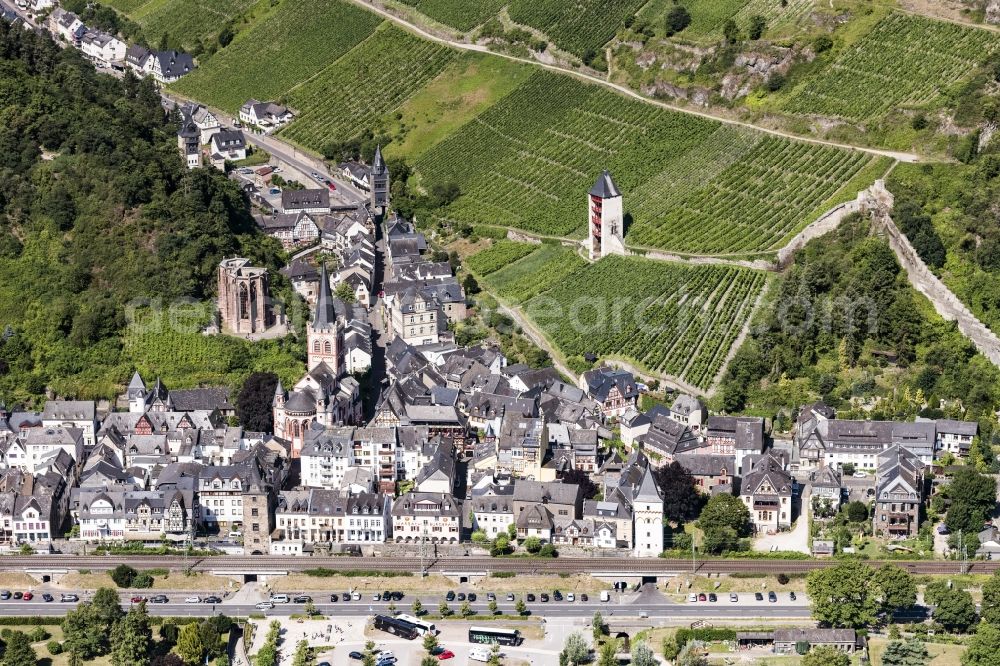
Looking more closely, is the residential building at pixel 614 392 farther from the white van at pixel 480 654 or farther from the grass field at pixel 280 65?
the grass field at pixel 280 65

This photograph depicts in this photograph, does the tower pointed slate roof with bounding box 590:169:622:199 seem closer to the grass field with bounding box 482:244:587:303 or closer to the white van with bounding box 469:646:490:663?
the grass field with bounding box 482:244:587:303

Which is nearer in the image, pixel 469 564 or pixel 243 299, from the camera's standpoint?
pixel 469 564

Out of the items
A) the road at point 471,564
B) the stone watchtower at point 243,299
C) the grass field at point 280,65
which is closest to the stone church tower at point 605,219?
the stone watchtower at point 243,299

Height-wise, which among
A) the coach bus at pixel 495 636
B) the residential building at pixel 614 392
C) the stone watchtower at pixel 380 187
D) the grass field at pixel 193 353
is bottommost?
the coach bus at pixel 495 636

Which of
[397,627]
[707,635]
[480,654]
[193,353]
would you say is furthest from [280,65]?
[707,635]

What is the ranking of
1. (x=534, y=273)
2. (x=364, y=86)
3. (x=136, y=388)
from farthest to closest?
(x=364, y=86) < (x=534, y=273) < (x=136, y=388)

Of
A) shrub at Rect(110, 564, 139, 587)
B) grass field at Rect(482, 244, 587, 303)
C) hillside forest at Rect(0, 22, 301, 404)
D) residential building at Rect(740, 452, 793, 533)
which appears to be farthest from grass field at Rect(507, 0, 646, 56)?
shrub at Rect(110, 564, 139, 587)

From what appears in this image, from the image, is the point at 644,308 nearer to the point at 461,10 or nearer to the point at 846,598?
the point at 846,598
